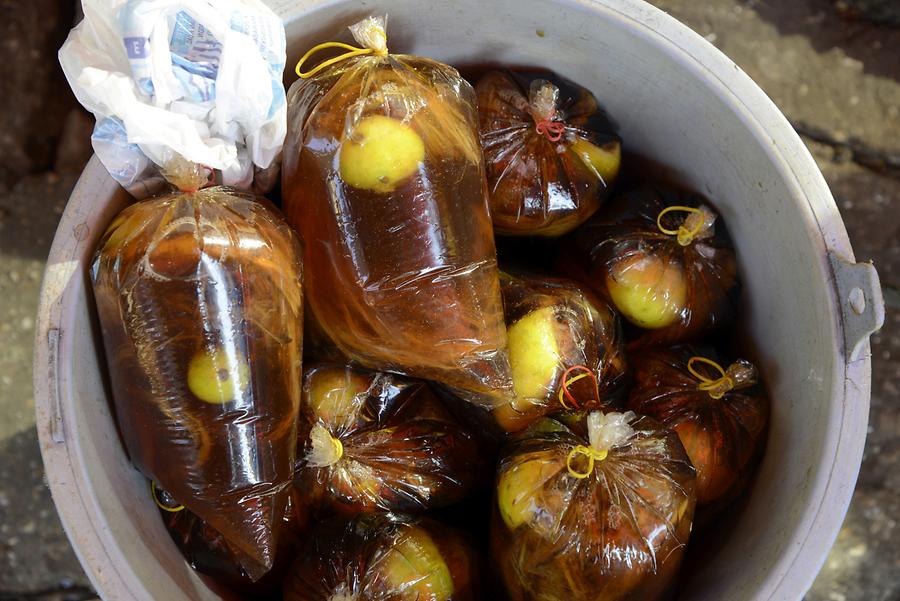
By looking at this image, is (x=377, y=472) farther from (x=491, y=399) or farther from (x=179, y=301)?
(x=179, y=301)

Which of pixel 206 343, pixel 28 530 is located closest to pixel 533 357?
pixel 206 343

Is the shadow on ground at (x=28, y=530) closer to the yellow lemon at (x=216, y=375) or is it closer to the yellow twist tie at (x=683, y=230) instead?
the yellow lemon at (x=216, y=375)

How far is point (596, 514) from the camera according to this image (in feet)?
3.57

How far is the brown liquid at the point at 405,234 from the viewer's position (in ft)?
3.65

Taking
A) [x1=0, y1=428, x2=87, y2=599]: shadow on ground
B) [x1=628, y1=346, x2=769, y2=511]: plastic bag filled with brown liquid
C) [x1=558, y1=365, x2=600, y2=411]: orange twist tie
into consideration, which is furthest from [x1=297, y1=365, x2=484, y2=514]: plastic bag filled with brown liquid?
[x1=0, y1=428, x2=87, y2=599]: shadow on ground

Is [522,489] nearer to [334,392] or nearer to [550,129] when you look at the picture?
[334,392]

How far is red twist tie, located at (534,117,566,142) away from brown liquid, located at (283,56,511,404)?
0.18 metres

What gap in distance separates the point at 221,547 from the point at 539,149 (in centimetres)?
89

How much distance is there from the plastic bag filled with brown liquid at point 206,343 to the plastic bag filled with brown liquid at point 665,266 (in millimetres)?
580

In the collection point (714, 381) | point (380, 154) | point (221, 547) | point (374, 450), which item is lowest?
point (221, 547)

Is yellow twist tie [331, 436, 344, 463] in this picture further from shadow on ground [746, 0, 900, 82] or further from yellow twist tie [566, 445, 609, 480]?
shadow on ground [746, 0, 900, 82]

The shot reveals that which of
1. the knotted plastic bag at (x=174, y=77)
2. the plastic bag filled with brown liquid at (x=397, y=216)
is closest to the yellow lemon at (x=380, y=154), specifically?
the plastic bag filled with brown liquid at (x=397, y=216)

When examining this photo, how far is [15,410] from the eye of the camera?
2045 millimetres

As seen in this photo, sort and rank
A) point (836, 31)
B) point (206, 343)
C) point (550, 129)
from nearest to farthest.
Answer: point (206, 343) → point (550, 129) → point (836, 31)
